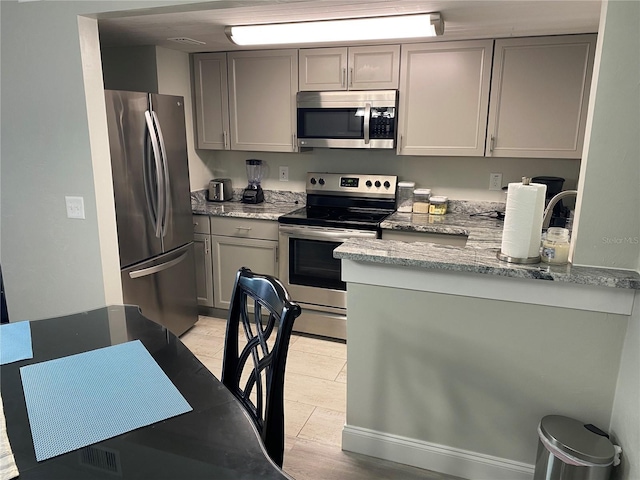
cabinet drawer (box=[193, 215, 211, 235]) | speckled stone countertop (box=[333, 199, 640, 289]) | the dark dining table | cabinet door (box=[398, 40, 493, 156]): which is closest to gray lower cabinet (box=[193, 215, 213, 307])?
cabinet drawer (box=[193, 215, 211, 235])

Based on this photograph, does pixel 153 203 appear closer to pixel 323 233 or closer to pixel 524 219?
pixel 323 233

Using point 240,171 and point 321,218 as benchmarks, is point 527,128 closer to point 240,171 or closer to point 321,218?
point 321,218

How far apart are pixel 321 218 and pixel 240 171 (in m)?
1.16

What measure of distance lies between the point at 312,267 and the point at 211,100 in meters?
1.58

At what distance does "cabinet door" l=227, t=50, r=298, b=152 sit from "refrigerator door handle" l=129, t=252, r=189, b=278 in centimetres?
103

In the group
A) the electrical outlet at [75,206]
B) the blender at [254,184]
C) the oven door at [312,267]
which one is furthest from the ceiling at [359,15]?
the oven door at [312,267]

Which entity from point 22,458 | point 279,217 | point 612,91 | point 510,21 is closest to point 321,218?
point 279,217

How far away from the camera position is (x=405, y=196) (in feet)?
12.0

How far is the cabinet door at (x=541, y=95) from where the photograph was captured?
115 inches

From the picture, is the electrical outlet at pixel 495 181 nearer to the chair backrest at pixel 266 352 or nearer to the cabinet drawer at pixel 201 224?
the cabinet drawer at pixel 201 224

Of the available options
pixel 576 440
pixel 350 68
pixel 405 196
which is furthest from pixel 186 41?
pixel 576 440

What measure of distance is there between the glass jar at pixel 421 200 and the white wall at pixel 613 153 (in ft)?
5.90

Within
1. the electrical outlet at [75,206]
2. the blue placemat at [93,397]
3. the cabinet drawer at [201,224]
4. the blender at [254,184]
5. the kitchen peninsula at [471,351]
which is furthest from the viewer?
the blender at [254,184]

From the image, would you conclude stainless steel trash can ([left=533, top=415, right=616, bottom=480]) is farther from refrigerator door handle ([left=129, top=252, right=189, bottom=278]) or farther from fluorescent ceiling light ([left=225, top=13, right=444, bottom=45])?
refrigerator door handle ([left=129, top=252, right=189, bottom=278])
